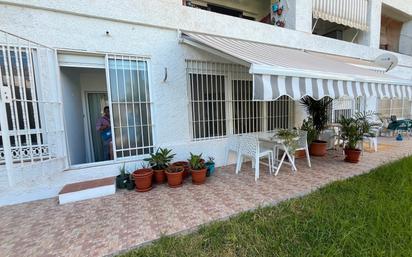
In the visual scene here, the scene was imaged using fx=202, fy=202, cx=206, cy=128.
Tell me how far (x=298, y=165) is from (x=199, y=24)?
676 cm

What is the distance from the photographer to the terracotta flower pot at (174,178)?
20.4 ft

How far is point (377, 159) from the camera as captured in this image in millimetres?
8695

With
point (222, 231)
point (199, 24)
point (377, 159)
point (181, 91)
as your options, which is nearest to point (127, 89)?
point (181, 91)

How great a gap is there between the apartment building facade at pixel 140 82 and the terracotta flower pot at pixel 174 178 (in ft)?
3.89

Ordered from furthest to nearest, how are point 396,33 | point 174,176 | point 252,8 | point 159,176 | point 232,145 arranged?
point 396,33, point 252,8, point 232,145, point 159,176, point 174,176

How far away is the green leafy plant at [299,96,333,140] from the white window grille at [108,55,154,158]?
7.30m

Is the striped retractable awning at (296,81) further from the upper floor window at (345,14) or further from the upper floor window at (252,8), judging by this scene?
the upper floor window at (345,14)

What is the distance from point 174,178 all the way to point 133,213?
1.67m

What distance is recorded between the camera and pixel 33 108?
502 cm

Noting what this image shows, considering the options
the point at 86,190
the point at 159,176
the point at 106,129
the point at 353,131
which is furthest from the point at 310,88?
the point at 106,129

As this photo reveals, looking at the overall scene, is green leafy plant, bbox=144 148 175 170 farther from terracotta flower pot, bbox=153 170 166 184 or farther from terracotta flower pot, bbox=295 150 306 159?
terracotta flower pot, bbox=295 150 306 159

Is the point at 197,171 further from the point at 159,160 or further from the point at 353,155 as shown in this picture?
the point at 353,155

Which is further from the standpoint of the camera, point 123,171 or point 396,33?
point 396,33

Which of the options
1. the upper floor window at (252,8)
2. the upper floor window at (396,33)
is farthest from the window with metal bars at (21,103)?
the upper floor window at (396,33)
